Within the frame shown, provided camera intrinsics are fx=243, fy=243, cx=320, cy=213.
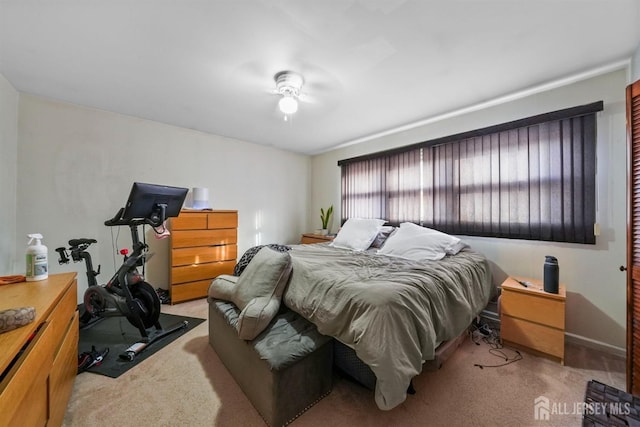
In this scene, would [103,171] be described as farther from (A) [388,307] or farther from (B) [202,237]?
(A) [388,307]

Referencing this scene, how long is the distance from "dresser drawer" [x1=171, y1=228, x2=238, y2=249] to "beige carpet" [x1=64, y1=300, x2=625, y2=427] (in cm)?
141

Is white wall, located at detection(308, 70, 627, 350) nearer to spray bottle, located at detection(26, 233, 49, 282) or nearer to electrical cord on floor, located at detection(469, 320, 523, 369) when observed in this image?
electrical cord on floor, located at detection(469, 320, 523, 369)

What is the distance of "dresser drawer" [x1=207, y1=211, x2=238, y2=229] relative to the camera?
10.6ft

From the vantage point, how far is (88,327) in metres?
2.30

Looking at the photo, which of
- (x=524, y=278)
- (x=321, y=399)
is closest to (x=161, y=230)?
(x=321, y=399)

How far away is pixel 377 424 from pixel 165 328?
205 centimetres

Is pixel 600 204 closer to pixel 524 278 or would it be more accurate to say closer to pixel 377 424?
pixel 524 278

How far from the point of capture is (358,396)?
4.86ft

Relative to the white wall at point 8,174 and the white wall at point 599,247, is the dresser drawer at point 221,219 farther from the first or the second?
the white wall at point 599,247

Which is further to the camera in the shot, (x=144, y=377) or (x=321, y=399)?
(x=144, y=377)

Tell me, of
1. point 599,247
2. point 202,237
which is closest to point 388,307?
point 599,247

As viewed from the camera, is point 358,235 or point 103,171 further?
point 358,235

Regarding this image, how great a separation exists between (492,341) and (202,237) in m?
3.32

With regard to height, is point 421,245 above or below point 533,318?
above
